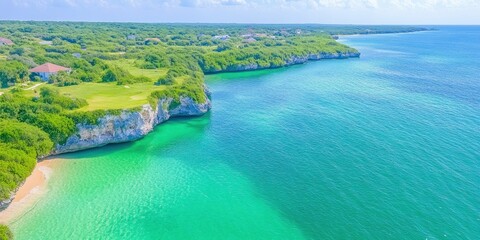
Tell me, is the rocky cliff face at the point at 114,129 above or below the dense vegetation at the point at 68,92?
below

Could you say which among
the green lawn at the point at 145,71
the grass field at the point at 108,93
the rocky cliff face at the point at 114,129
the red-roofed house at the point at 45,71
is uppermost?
the red-roofed house at the point at 45,71

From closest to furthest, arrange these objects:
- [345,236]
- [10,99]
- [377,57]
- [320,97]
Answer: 1. [345,236]
2. [10,99]
3. [320,97]
4. [377,57]

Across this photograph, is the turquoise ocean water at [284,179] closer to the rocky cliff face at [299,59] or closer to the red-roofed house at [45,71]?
the red-roofed house at [45,71]

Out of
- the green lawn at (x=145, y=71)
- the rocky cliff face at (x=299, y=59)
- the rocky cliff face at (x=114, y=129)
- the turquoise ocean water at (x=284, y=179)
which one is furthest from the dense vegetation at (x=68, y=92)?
the turquoise ocean water at (x=284, y=179)

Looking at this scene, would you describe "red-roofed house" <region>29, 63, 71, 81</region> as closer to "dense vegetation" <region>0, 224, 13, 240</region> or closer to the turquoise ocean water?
the turquoise ocean water

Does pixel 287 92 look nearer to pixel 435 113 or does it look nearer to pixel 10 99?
pixel 435 113

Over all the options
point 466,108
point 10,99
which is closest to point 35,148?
point 10,99

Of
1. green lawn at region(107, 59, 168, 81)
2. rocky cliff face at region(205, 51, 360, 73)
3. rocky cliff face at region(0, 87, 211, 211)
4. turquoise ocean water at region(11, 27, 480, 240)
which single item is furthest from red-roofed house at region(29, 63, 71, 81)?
rocky cliff face at region(205, 51, 360, 73)
